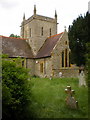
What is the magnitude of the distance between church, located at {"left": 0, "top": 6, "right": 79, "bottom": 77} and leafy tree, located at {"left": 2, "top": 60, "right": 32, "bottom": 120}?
11757mm

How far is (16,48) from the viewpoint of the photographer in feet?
66.3

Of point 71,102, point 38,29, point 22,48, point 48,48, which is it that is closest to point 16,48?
point 22,48

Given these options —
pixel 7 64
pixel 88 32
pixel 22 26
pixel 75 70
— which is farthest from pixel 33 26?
pixel 7 64

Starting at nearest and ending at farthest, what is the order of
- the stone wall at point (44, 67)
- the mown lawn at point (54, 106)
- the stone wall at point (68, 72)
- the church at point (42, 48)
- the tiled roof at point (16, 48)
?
the mown lawn at point (54, 106) < the stone wall at point (68, 72) < the church at point (42, 48) < the stone wall at point (44, 67) < the tiled roof at point (16, 48)

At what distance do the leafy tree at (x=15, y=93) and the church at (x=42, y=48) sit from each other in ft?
38.6

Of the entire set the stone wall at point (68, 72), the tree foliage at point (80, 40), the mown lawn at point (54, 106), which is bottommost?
the mown lawn at point (54, 106)

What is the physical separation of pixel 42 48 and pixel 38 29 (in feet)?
11.2

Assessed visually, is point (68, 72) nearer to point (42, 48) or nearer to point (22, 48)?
point (42, 48)

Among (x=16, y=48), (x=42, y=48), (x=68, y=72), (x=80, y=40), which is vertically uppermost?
(x=42, y=48)

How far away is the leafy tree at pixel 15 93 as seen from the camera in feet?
17.6

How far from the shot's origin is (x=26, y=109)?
6.09 meters

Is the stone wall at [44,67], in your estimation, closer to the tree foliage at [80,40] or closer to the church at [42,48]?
the church at [42,48]

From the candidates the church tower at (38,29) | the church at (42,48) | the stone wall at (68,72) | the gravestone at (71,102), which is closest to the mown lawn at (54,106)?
the gravestone at (71,102)

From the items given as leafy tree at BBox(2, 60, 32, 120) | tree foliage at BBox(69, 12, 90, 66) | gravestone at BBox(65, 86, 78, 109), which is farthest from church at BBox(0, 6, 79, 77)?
leafy tree at BBox(2, 60, 32, 120)
